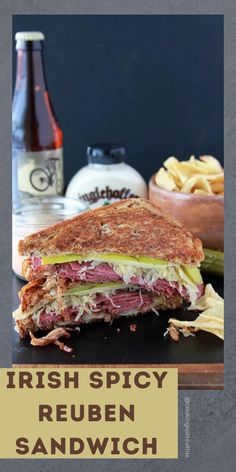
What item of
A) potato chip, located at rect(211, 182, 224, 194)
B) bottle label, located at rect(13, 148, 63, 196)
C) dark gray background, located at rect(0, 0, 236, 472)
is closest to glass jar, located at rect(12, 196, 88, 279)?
bottle label, located at rect(13, 148, 63, 196)

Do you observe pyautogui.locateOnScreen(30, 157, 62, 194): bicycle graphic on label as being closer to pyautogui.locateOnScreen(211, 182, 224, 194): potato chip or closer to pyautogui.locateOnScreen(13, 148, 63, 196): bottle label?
pyautogui.locateOnScreen(13, 148, 63, 196): bottle label

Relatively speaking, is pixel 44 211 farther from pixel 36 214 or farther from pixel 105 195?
pixel 105 195

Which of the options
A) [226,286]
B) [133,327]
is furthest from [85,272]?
[226,286]

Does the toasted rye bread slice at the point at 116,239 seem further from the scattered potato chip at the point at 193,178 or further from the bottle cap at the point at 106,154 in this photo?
the bottle cap at the point at 106,154

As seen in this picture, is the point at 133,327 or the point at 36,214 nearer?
the point at 133,327

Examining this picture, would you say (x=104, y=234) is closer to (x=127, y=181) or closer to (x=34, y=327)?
(x=34, y=327)

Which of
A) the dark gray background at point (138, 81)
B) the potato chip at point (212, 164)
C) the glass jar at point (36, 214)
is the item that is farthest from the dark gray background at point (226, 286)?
the dark gray background at point (138, 81)
